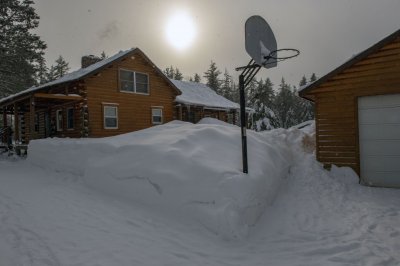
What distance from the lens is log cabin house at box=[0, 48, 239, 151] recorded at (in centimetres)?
1734

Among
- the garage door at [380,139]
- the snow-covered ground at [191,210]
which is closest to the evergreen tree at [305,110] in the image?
the garage door at [380,139]

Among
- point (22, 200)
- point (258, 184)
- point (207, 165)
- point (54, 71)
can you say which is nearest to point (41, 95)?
point (22, 200)

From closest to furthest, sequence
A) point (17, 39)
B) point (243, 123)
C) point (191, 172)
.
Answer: point (191, 172) < point (243, 123) < point (17, 39)

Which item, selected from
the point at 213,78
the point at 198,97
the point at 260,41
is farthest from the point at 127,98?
the point at 213,78

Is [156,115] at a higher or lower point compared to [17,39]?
lower

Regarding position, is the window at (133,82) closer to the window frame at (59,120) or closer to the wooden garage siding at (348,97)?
the window frame at (59,120)

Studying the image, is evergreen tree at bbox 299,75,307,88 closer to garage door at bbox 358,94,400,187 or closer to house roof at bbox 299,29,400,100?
house roof at bbox 299,29,400,100

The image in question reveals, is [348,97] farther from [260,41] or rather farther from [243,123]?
Answer: [243,123]

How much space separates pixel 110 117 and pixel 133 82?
112 inches

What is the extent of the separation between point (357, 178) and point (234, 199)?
5.57m

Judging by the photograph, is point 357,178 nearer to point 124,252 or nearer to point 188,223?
point 188,223

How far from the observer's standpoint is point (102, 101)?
1817cm

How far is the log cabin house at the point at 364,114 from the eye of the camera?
31.0 ft

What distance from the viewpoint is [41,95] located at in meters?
15.3
